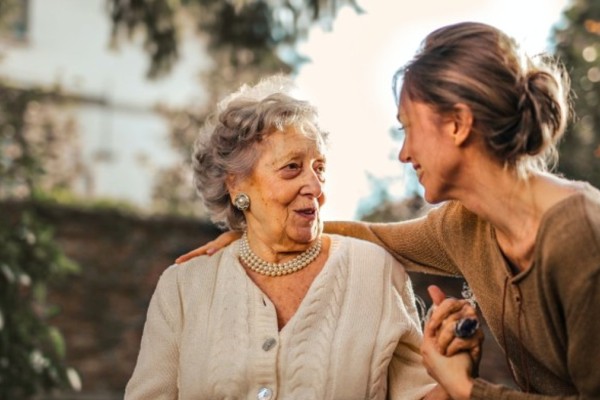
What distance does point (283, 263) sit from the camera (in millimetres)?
3342

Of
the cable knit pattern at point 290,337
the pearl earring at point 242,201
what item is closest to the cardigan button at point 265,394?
the cable knit pattern at point 290,337

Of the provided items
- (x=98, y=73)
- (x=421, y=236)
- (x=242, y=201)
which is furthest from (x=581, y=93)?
(x=98, y=73)

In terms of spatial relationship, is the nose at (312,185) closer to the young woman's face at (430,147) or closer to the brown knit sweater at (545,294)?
the brown knit sweater at (545,294)

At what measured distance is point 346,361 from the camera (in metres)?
3.15

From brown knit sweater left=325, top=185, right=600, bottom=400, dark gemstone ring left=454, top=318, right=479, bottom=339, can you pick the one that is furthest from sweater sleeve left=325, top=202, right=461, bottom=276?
dark gemstone ring left=454, top=318, right=479, bottom=339

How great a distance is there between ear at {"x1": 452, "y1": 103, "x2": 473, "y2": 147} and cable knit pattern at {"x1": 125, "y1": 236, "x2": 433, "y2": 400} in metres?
0.71

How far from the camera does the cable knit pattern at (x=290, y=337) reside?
10.3 feet

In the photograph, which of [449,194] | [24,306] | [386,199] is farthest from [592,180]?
[449,194]

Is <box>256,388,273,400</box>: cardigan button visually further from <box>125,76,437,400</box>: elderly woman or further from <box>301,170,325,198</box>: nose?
<box>301,170,325,198</box>: nose

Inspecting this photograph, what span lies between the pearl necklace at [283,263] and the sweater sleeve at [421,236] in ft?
0.60

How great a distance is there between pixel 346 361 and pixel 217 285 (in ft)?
1.58

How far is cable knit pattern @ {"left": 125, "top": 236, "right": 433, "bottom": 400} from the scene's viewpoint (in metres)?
3.15

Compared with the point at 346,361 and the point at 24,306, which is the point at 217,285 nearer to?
the point at 346,361

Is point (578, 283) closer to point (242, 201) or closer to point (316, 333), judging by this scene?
point (316, 333)
